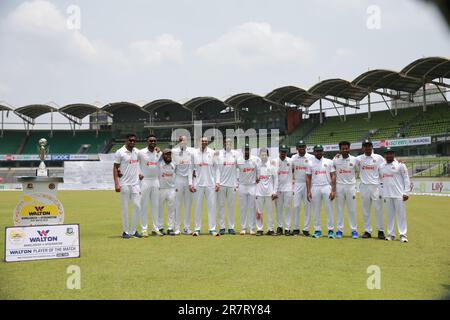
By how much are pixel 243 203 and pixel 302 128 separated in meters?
46.4

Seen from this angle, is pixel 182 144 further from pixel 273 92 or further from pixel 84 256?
pixel 273 92

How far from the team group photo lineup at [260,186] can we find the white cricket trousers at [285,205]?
2 cm

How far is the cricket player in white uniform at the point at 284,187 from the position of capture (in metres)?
10.4

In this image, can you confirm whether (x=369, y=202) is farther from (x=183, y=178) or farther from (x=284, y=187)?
(x=183, y=178)

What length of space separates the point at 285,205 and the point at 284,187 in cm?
43

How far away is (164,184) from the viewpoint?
34.3 feet

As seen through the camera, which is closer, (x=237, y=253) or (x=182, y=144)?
(x=237, y=253)

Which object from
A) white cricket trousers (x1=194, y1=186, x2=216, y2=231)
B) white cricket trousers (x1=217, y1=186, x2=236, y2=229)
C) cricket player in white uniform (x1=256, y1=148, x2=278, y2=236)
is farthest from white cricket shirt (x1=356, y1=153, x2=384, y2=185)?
white cricket trousers (x1=194, y1=186, x2=216, y2=231)

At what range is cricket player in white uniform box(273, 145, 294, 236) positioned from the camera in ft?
34.0

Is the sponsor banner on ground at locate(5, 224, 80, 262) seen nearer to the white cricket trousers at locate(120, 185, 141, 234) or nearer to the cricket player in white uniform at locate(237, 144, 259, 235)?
the white cricket trousers at locate(120, 185, 141, 234)

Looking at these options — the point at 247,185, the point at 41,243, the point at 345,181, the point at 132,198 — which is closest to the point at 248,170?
the point at 247,185

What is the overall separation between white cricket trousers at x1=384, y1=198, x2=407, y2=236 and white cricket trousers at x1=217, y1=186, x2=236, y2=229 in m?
3.49

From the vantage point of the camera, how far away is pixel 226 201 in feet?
35.6
